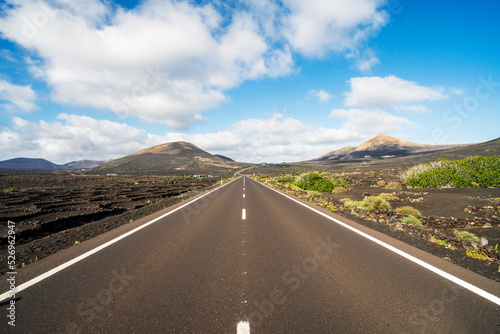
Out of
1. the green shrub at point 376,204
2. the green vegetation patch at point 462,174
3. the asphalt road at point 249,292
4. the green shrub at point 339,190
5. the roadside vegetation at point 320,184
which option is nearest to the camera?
the asphalt road at point 249,292

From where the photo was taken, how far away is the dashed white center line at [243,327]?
92.7 inches

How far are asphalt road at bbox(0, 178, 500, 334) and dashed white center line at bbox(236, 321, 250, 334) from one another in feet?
0.04

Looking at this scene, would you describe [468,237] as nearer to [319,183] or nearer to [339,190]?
[339,190]

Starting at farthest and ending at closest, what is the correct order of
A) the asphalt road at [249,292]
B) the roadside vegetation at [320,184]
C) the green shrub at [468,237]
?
the roadside vegetation at [320,184]
the green shrub at [468,237]
the asphalt road at [249,292]

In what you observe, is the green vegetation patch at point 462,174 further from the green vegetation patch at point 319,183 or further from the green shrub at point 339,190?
the green vegetation patch at point 319,183

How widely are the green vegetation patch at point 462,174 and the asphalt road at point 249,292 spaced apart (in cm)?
1537

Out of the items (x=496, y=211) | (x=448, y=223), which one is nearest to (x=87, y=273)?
(x=448, y=223)

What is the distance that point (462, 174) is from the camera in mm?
15594

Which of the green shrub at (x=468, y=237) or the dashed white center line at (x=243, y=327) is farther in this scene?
the green shrub at (x=468, y=237)

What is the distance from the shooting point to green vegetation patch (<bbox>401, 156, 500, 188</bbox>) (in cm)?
1454

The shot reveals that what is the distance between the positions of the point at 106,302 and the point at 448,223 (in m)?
10.9

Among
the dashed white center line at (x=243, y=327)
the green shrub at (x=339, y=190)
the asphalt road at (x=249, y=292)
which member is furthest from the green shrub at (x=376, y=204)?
the dashed white center line at (x=243, y=327)

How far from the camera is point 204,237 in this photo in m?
6.12

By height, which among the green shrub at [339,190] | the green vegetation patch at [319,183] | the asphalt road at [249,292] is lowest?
the green shrub at [339,190]
